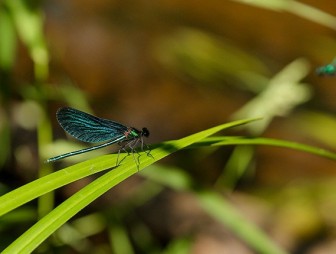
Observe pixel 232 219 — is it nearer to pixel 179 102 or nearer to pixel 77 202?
pixel 77 202

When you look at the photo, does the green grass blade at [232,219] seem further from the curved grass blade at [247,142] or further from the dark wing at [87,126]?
the curved grass blade at [247,142]

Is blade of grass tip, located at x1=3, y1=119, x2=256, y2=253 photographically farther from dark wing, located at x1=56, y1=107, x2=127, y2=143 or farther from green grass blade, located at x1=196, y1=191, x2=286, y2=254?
green grass blade, located at x1=196, y1=191, x2=286, y2=254

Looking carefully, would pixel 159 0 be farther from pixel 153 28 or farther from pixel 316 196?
pixel 316 196

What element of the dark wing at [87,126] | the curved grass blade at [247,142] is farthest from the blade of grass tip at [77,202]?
the dark wing at [87,126]

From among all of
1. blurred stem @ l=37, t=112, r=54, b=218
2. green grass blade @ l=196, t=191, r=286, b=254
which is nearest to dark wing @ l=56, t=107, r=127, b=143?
blurred stem @ l=37, t=112, r=54, b=218

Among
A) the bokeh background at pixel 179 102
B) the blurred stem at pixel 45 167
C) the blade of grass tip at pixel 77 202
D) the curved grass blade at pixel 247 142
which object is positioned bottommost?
the blade of grass tip at pixel 77 202

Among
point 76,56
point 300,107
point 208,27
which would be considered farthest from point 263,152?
point 76,56
